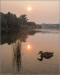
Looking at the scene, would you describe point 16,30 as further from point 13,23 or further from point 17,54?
point 17,54

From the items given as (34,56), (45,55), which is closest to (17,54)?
(34,56)

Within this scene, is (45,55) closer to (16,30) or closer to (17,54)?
(17,54)

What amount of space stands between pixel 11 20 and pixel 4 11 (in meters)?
0.12

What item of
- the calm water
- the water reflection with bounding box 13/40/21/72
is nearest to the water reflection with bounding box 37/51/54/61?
the calm water

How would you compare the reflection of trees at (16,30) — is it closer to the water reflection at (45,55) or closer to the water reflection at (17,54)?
the water reflection at (17,54)

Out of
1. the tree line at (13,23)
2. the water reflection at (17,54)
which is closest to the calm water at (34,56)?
the water reflection at (17,54)

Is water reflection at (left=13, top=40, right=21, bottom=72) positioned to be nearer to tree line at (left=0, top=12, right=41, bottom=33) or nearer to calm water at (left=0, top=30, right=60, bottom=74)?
calm water at (left=0, top=30, right=60, bottom=74)

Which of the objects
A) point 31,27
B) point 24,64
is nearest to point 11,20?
point 31,27

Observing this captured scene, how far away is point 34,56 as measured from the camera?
159cm

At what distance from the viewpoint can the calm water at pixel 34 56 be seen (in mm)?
1571

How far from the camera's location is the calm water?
61.9 inches

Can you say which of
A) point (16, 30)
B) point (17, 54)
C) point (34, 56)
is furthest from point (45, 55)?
point (16, 30)

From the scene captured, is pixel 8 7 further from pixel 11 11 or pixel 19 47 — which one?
pixel 19 47

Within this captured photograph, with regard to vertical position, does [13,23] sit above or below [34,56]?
above
